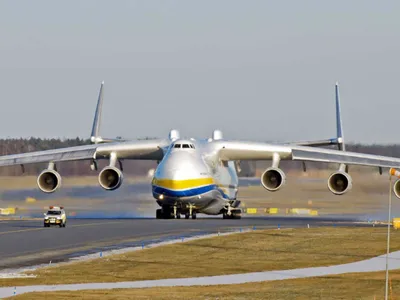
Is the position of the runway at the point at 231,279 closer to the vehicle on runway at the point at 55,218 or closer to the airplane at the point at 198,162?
the vehicle on runway at the point at 55,218

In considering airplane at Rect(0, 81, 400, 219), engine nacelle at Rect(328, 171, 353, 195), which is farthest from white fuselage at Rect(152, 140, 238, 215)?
engine nacelle at Rect(328, 171, 353, 195)

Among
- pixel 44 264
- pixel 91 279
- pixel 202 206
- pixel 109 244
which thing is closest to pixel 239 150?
pixel 202 206

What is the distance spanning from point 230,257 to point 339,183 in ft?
67.0

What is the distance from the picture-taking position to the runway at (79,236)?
3084 centimetres

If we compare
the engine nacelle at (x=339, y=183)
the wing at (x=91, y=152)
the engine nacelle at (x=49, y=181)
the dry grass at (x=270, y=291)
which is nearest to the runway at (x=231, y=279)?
the dry grass at (x=270, y=291)

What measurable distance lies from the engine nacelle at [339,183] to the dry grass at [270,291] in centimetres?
2544

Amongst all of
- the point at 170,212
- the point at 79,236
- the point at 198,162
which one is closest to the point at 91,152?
the point at 170,212

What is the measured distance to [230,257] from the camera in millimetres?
30219

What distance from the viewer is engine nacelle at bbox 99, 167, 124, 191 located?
167 feet

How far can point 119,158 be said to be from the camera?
53531mm

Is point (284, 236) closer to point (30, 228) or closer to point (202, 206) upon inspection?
point (30, 228)

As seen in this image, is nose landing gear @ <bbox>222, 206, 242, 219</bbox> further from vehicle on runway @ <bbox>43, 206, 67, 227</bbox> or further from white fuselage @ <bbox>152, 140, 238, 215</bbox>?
vehicle on runway @ <bbox>43, 206, 67, 227</bbox>

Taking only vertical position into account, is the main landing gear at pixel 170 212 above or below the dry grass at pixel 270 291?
above

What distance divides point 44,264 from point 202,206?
2340cm
